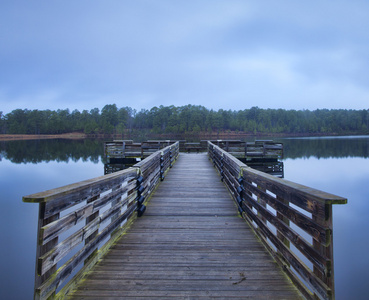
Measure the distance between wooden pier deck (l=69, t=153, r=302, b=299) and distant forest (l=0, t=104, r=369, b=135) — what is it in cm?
10458

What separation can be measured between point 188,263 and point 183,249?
420 millimetres

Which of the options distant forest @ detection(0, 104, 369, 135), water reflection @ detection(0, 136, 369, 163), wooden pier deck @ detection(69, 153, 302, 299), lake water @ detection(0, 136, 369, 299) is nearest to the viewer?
wooden pier deck @ detection(69, 153, 302, 299)

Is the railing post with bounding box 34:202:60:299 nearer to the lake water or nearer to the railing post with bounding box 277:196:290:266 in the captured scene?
the railing post with bounding box 277:196:290:266

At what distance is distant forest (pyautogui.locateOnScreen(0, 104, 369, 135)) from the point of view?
113m

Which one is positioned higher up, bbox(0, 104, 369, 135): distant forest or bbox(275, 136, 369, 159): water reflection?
bbox(0, 104, 369, 135): distant forest

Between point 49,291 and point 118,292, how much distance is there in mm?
684

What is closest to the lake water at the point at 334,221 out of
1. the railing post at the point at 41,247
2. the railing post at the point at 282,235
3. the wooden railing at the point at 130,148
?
the railing post at the point at 282,235

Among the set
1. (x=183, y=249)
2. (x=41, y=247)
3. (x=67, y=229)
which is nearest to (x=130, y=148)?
(x=183, y=249)

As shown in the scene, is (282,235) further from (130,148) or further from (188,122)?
(188,122)

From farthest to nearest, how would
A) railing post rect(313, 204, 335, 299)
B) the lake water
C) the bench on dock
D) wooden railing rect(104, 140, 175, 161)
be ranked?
wooden railing rect(104, 140, 175, 161), the lake water, the bench on dock, railing post rect(313, 204, 335, 299)

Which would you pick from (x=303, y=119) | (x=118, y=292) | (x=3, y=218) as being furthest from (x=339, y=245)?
(x=303, y=119)

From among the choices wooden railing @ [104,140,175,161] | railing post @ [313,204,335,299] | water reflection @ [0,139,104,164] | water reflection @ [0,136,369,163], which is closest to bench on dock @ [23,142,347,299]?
railing post @ [313,204,335,299]

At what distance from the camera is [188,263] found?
312cm

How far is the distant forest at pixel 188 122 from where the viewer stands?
113188 mm
